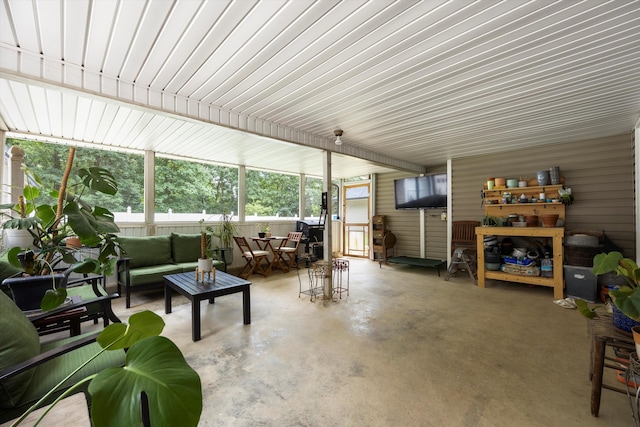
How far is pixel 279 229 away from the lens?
7117mm

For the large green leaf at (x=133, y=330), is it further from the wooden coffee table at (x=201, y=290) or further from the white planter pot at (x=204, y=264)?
the white planter pot at (x=204, y=264)

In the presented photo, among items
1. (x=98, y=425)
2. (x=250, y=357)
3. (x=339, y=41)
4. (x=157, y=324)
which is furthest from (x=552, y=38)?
(x=250, y=357)

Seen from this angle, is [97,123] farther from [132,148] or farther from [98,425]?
[98,425]

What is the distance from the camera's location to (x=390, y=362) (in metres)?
2.34

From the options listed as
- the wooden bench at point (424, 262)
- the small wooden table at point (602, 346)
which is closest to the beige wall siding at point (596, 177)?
the wooden bench at point (424, 262)

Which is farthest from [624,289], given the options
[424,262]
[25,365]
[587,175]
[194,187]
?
[194,187]

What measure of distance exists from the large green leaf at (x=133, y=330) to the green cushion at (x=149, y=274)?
338 cm

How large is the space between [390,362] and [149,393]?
83.7 inches

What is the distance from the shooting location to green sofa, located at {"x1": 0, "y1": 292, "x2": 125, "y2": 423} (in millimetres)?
1160

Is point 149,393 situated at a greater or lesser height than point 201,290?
greater

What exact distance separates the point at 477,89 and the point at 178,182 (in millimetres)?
5377

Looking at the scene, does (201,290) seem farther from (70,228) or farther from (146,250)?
(146,250)

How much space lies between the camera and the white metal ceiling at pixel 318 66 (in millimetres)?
1715

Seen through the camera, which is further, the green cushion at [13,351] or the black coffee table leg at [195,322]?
the black coffee table leg at [195,322]
